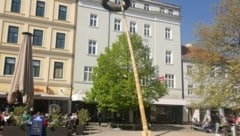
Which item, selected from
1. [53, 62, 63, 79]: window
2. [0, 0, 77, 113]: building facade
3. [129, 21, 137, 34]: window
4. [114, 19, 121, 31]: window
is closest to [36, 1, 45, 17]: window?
[0, 0, 77, 113]: building facade

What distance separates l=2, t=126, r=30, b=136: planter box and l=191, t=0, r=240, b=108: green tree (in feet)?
47.1

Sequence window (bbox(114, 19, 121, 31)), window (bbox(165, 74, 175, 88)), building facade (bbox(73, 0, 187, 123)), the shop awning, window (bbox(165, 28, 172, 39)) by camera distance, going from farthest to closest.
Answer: window (bbox(165, 28, 172, 39)) < window (bbox(165, 74, 175, 88)) < window (bbox(114, 19, 121, 31)) < the shop awning < building facade (bbox(73, 0, 187, 123))

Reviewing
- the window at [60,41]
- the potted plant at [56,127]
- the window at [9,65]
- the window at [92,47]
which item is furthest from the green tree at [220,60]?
the window at [9,65]

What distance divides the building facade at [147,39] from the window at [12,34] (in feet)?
A: 20.6

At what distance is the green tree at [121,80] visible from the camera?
2952 cm

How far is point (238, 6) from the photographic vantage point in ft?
85.4

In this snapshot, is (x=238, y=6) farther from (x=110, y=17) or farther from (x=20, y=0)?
(x=20, y=0)

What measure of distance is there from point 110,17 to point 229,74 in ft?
59.4

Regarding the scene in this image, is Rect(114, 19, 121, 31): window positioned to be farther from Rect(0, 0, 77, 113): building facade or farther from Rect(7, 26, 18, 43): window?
Rect(7, 26, 18, 43): window

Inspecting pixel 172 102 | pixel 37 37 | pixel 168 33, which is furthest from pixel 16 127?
pixel 168 33

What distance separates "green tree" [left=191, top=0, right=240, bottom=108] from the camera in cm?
2564

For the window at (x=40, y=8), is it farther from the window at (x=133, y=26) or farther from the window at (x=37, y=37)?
the window at (x=133, y=26)

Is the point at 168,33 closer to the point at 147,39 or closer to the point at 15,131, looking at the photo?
the point at 147,39

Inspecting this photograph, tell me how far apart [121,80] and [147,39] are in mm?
13127
